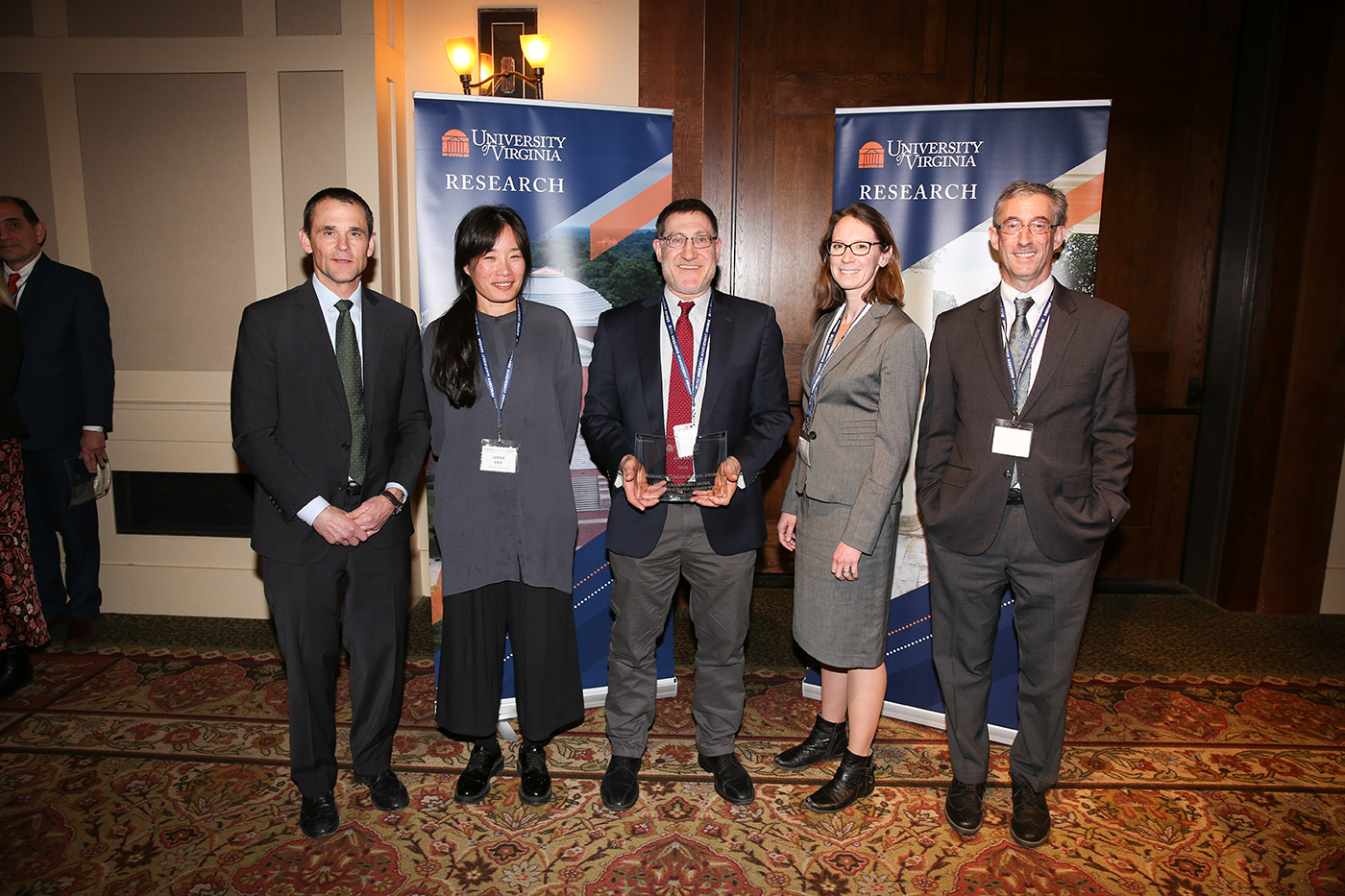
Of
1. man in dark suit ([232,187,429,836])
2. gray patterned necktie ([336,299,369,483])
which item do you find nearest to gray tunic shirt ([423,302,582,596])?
man in dark suit ([232,187,429,836])

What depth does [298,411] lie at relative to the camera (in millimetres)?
2133

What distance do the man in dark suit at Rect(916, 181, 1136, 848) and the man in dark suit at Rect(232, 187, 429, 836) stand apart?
1.70 metres

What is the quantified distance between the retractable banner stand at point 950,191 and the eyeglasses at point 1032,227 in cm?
73

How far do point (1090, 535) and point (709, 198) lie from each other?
2998 millimetres

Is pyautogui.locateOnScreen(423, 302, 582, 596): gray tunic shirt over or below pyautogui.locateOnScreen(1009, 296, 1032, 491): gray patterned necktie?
below

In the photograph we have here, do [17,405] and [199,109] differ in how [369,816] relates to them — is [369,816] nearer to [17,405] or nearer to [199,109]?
[17,405]

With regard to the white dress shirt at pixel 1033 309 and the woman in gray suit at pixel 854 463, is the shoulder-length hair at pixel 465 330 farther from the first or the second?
the white dress shirt at pixel 1033 309

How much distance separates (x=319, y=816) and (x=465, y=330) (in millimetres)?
1596

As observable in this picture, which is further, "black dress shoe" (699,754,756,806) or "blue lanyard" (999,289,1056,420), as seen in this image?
"black dress shoe" (699,754,756,806)

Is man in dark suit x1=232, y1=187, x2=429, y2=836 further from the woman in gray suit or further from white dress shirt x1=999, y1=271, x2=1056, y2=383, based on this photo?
white dress shirt x1=999, y1=271, x2=1056, y2=383

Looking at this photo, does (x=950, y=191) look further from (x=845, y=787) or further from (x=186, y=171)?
(x=186, y=171)

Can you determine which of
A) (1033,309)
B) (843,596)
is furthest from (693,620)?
(1033,309)

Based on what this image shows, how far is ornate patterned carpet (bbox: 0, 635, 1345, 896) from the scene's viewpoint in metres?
2.11

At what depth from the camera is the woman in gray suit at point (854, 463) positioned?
219 cm
